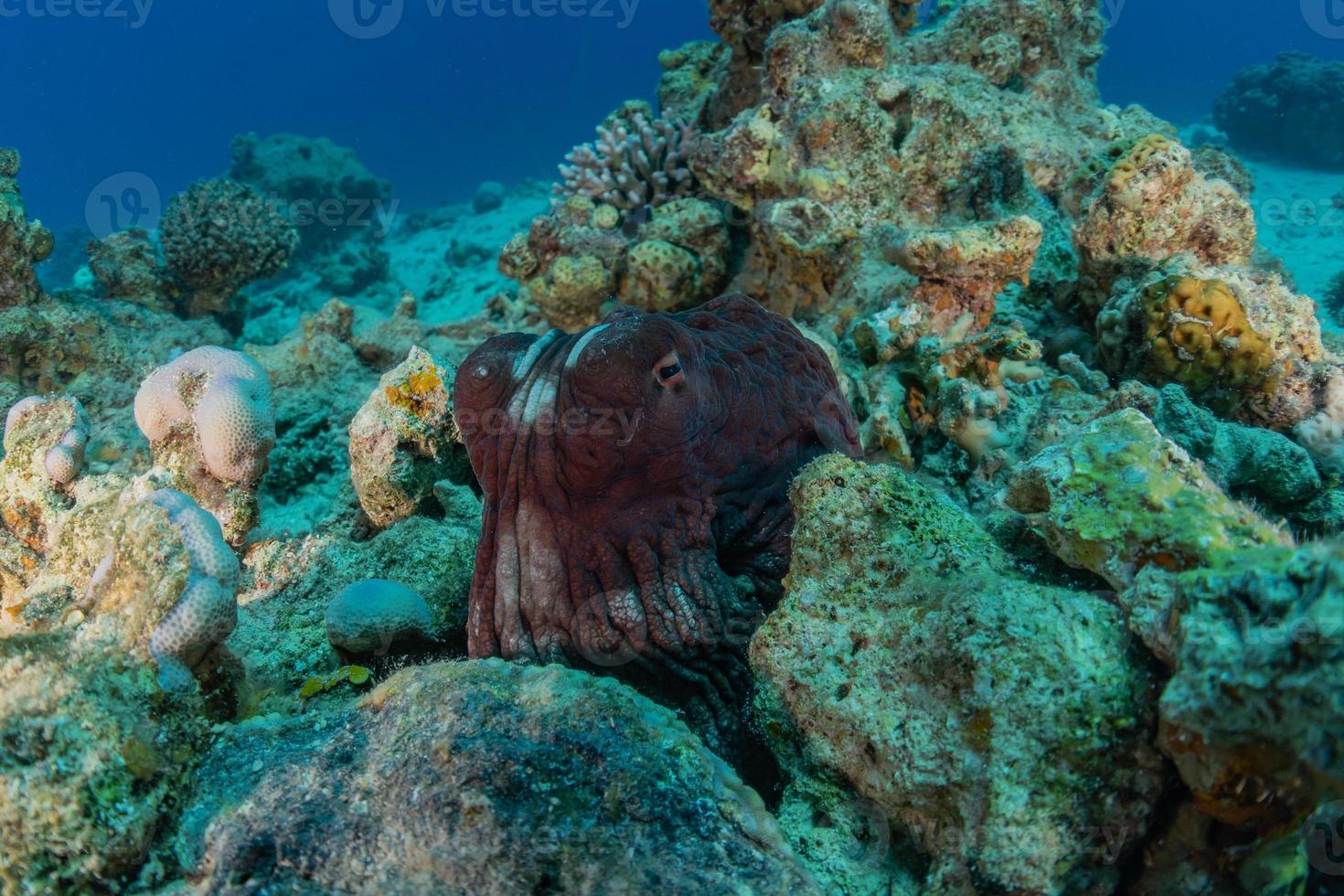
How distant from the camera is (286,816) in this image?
180 cm

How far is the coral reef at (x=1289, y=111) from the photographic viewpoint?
2056 cm

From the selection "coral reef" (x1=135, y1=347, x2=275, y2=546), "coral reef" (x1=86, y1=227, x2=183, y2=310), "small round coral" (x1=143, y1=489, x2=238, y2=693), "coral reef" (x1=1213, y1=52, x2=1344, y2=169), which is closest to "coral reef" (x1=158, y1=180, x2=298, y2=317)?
"coral reef" (x1=86, y1=227, x2=183, y2=310)

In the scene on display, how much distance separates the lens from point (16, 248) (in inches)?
271

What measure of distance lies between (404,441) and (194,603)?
1.90m

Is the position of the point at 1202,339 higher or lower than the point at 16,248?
lower

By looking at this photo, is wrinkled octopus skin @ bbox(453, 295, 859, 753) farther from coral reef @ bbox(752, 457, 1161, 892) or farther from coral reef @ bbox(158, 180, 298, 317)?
coral reef @ bbox(158, 180, 298, 317)

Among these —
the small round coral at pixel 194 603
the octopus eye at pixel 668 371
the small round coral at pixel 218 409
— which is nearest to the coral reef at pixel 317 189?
the small round coral at pixel 218 409

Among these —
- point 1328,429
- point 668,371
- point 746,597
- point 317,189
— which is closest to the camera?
point 668,371

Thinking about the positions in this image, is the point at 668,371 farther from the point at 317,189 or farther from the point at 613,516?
the point at 317,189

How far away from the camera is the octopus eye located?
2.49 m

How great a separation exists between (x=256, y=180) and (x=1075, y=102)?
76.4ft

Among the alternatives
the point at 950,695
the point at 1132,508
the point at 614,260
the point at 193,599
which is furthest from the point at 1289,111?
the point at 193,599

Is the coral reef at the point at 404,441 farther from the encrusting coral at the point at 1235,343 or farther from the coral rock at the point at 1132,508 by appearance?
the encrusting coral at the point at 1235,343

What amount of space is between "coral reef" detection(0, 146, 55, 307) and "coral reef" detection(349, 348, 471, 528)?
216 inches
